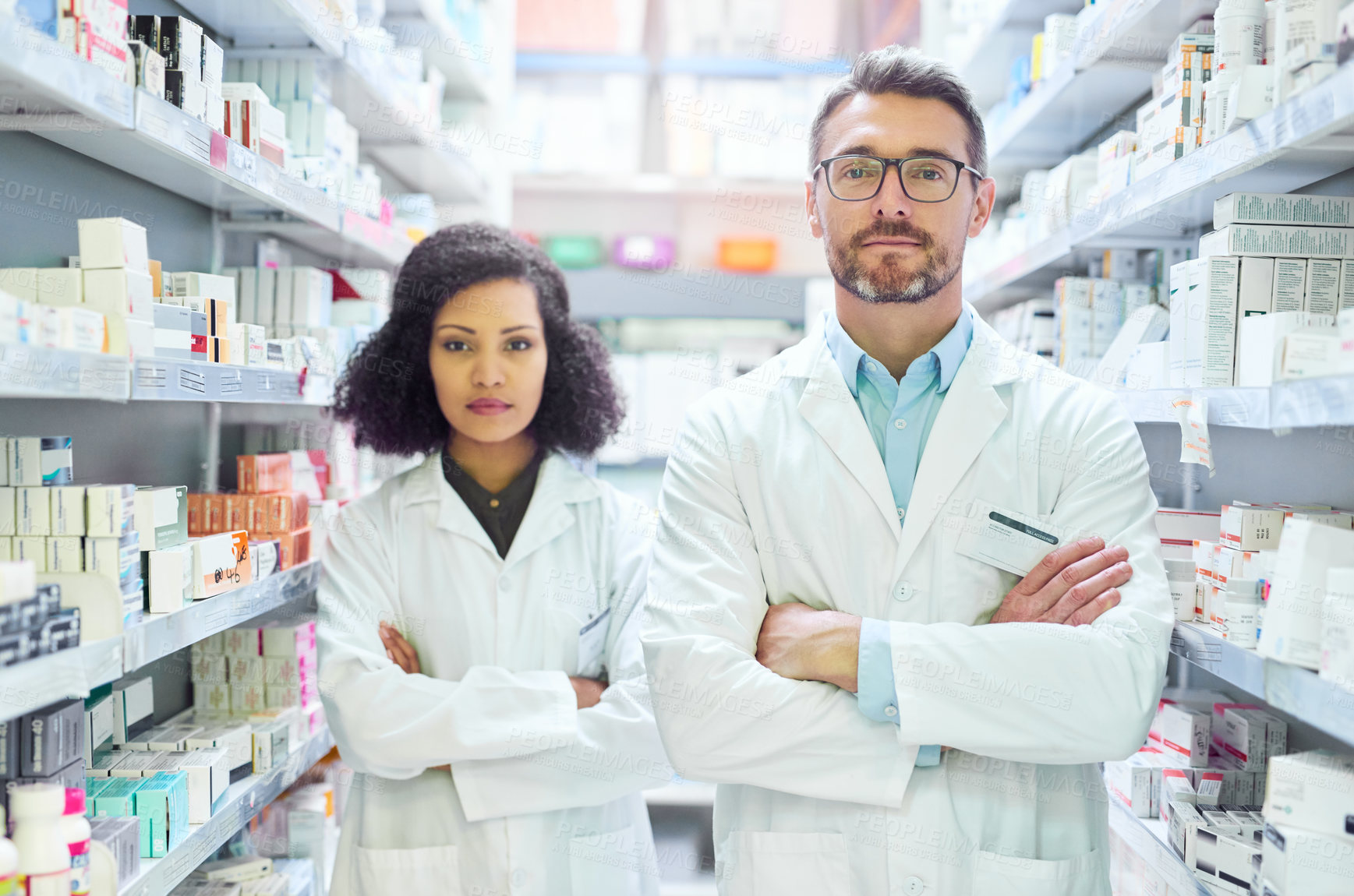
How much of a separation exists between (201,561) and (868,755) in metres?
1.20

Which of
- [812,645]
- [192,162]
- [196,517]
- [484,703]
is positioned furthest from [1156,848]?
[192,162]

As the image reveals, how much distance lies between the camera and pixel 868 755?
157 cm

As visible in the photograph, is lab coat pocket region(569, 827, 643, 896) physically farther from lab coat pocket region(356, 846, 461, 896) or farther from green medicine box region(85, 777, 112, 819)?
green medicine box region(85, 777, 112, 819)

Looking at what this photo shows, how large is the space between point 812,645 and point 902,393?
1.68ft

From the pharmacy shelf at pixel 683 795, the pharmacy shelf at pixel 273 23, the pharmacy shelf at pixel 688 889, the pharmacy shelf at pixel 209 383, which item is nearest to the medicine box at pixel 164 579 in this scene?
the pharmacy shelf at pixel 209 383

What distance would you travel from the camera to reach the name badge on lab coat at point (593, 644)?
2074mm

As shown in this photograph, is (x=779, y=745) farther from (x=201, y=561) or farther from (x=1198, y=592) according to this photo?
(x=201, y=561)

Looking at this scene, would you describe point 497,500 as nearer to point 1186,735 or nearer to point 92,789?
point 92,789

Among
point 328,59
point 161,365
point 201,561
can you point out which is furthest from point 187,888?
point 328,59

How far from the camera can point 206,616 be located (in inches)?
68.2

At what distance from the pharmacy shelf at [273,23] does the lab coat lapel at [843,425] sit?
→ 4.37ft

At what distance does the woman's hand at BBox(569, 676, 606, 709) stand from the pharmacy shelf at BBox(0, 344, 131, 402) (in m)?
1.01

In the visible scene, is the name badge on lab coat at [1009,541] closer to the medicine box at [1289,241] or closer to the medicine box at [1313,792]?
the medicine box at [1313,792]

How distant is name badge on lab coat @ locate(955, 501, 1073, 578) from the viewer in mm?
1671
